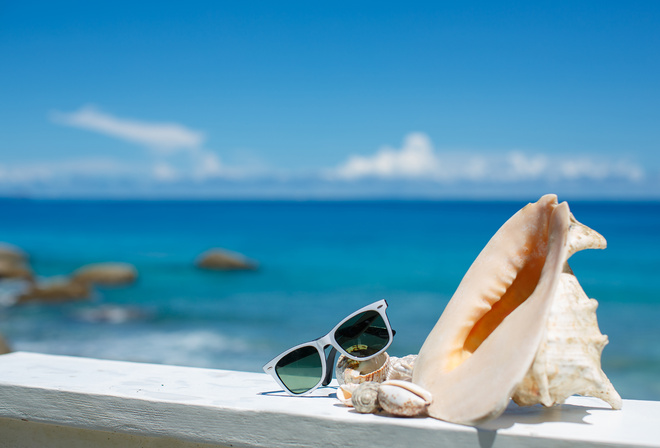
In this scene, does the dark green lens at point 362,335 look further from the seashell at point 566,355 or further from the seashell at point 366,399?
the seashell at point 566,355

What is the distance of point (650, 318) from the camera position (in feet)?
41.6

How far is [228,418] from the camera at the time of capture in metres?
1.54

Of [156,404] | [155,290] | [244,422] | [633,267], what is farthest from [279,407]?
[633,267]

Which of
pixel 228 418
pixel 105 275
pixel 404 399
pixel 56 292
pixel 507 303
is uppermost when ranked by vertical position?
pixel 105 275

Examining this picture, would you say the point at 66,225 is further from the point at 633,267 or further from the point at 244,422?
the point at 244,422

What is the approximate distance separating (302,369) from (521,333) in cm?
70

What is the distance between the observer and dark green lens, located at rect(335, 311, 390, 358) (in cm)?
172

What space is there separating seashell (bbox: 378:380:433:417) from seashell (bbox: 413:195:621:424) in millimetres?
35

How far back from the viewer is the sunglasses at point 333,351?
171 centimetres

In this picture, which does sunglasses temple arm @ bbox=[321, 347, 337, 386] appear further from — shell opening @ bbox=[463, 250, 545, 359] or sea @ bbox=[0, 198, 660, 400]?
sea @ bbox=[0, 198, 660, 400]

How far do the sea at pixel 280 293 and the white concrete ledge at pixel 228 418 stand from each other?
7.37 meters

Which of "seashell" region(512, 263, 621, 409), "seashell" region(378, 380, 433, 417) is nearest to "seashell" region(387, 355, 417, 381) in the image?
"seashell" region(378, 380, 433, 417)

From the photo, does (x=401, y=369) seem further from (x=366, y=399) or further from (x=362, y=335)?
(x=366, y=399)

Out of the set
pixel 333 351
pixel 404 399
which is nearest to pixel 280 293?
pixel 333 351
